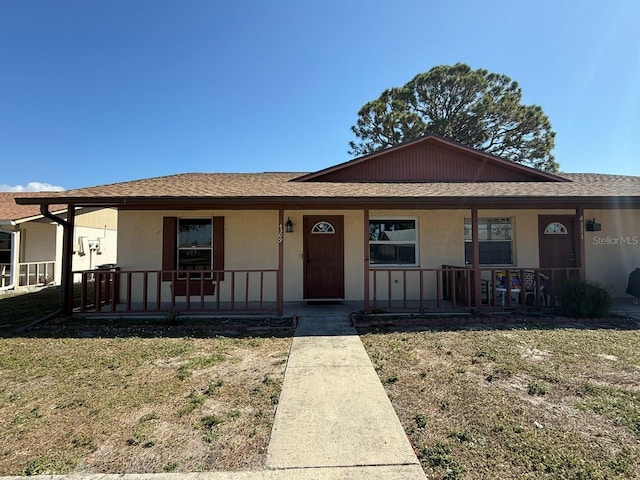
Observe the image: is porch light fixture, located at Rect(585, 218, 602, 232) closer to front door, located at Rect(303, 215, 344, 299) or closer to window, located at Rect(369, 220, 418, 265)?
window, located at Rect(369, 220, 418, 265)

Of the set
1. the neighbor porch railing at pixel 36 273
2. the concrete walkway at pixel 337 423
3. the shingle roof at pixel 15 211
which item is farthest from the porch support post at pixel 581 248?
the neighbor porch railing at pixel 36 273

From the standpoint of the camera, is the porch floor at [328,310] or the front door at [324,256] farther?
the front door at [324,256]

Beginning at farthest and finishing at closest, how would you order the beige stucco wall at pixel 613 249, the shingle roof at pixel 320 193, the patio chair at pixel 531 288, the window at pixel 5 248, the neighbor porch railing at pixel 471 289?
the window at pixel 5 248 < the beige stucco wall at pixel 613 249 < the patio chair at pixel 531 288 < the neighbor porch railing at pixel 471 289 < the shingle roof at pixel 320 193

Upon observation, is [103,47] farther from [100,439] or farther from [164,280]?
[100,439]

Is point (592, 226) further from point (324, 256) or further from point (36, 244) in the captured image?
point (36, 244)

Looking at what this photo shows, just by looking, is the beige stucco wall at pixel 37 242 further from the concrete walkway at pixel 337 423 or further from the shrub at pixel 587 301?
the shrub at pixel 587 301

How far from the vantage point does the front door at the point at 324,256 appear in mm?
8469

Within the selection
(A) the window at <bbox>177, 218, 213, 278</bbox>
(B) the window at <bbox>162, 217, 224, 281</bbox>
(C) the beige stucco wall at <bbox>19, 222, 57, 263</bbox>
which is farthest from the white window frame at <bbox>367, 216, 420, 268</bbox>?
(C) the beige stucco wall at <bbox>19, 222, 57, 263</bbox>

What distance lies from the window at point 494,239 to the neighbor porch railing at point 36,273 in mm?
14225

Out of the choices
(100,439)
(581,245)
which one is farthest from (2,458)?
(581,245)

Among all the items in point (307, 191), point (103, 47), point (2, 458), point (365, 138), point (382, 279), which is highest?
point (365, 138)

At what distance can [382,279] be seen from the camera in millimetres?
8547

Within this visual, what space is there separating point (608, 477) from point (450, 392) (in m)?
1.40

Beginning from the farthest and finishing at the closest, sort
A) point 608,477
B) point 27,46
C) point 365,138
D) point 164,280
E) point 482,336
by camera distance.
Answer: point 365,138
point 27,46
point 164,280
point 482,336
point 608,477
